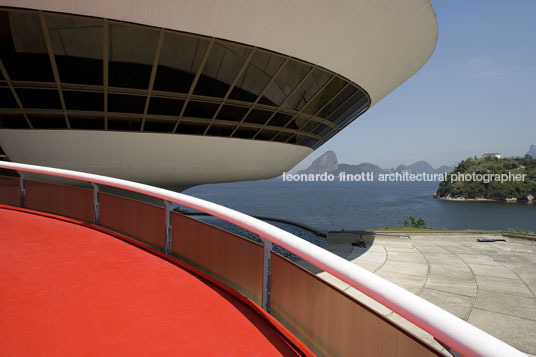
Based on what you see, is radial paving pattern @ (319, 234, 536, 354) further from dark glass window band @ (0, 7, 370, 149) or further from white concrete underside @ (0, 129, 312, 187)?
dark glass window band @ (0, 7, 370, 149)

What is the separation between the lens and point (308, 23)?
11.1 meters

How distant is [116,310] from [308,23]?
10.8 m

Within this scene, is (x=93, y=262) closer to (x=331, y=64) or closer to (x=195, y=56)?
(x=195, y=56)

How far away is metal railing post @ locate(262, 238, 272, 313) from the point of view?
2.93 meters

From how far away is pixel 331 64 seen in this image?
1345 centimetres

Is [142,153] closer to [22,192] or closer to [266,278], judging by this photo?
[22,192]

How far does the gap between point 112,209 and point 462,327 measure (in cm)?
614

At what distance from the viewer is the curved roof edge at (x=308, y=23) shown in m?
9.58

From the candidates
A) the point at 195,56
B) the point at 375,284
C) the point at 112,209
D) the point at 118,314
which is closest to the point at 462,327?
the point at 375,284

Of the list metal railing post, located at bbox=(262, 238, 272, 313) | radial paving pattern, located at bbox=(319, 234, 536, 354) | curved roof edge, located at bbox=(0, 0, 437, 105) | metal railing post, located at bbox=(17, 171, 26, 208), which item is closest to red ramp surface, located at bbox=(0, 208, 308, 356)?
metal railing post, located at bbox=(262, 238, 272, 313)

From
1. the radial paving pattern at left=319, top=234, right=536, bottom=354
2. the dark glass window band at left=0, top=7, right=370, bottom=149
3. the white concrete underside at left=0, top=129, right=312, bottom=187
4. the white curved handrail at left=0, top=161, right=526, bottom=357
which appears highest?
the dark glass window band at left=0, top=7, right=370, bottom=149

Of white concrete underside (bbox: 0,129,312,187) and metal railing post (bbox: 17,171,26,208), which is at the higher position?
white concrete underside (bbox: 0,129,312,187)

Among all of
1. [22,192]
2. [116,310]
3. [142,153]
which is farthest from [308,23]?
[116,310]

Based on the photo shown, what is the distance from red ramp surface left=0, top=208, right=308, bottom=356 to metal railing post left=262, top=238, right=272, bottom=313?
0.21 metres
